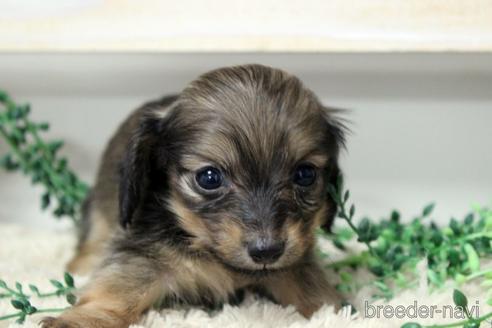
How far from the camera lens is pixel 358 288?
207 cm

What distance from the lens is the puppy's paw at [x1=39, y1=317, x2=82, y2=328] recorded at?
162cm

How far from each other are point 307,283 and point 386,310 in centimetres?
25

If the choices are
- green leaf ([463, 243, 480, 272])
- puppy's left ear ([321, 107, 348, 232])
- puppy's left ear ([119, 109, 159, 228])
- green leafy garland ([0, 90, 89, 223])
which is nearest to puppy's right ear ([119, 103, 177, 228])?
puppy's left ear ([119, 109, 159, 228])

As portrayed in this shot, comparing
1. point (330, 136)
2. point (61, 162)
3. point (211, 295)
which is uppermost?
point (330, 136)

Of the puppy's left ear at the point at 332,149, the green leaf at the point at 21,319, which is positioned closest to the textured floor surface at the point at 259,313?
the green leaf at the point at 21,319

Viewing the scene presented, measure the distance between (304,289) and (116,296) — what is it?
55 centimetres

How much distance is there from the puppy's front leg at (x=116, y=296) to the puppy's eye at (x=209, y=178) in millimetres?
293

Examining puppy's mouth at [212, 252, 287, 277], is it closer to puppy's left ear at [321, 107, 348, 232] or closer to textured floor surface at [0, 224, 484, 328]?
textured floor surface at [0, 224, 484, 328]

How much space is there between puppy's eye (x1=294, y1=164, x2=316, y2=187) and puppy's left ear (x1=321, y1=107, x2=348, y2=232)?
Answer: 0.33 feet

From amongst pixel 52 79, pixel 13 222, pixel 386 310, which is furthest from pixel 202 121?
pixel 13 222

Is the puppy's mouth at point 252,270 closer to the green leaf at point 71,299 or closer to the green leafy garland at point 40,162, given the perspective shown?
the green leaf at point 71,299

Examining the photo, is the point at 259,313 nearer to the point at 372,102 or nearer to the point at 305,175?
the point at 305,175
